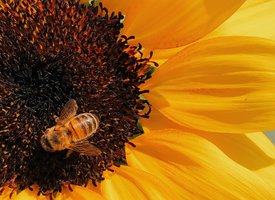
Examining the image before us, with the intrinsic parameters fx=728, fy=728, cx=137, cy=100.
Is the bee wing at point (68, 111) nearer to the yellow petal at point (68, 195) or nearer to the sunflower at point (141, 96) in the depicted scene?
the sunflower at point (141, 96)

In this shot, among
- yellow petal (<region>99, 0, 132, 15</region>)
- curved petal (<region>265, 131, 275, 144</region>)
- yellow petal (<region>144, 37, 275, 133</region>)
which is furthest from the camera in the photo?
curved petal (<region>265, 131, 275, 144</region>)

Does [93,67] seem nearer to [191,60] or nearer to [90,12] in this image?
[90,12]

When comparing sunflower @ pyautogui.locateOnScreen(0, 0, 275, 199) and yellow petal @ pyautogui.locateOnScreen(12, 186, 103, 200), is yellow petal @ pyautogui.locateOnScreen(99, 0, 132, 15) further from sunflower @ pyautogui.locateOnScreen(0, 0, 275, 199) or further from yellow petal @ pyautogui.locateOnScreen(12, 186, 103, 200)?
yellow petal @ pyautogui.locateOnScreen(12, 186, 103, 200)

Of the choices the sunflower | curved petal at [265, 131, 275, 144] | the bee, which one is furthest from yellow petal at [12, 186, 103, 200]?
curved petal at [265, 131, 275, 144]

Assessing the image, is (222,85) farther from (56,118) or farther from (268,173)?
(56,118)

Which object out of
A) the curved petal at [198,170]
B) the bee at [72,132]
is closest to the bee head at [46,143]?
the bee at [72,132]

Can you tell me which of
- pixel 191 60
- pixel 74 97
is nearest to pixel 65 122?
pixel 74 97
